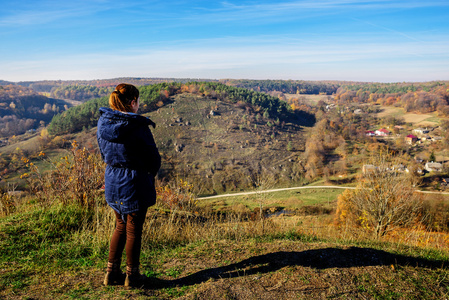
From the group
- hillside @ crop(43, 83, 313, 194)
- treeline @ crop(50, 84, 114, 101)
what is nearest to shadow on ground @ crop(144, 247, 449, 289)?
hillside @ crop(43, 83, 313, 194)

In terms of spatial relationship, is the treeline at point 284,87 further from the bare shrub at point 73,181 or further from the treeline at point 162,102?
the bare shrub at point 73,181

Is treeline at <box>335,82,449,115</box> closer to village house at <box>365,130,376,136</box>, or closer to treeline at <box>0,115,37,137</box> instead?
village house at <box>365,130,376,136</box>

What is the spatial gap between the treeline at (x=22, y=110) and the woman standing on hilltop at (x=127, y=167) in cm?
10636

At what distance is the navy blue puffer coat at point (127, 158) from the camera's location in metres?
2.46

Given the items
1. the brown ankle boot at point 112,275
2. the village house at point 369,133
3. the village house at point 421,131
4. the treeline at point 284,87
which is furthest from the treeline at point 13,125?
the village house at point 421,131

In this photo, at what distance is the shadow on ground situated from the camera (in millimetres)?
2953

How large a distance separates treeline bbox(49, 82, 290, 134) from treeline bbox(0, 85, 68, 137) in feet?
70.9

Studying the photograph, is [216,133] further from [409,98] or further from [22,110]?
[409,98]

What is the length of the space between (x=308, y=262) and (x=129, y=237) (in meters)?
2.13

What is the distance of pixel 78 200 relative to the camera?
16.0ft

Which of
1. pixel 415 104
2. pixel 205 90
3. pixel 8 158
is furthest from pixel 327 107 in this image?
pixel 8 158

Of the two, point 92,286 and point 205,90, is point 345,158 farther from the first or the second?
point 92,286

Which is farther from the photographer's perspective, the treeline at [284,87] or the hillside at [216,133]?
the treeline at [284,87]

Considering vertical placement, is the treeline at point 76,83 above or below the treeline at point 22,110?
above
